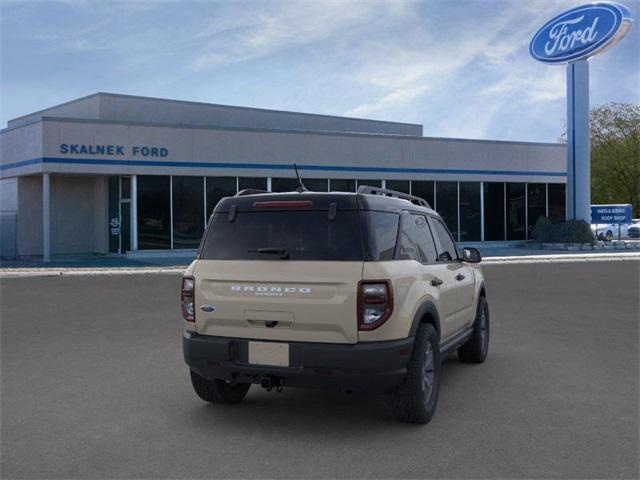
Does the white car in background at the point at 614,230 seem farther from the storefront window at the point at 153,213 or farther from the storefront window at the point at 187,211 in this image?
the storefront window at the point at 153,213

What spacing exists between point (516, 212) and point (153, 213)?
60.7ft

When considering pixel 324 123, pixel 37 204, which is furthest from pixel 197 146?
pixel 324 123

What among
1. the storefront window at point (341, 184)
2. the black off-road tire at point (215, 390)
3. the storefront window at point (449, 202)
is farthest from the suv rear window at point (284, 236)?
the storefront window at point (449, 202)

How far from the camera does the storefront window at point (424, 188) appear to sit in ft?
108

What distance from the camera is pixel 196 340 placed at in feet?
18.8

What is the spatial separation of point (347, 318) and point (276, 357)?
646mm

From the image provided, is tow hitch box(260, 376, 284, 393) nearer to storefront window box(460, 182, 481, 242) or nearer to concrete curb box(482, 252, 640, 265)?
concrete curb box(482, 252, 640, 265)

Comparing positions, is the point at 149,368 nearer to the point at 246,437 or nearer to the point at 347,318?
the point at 246,437

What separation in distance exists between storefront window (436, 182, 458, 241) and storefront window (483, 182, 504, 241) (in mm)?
1872

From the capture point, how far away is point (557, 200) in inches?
1467

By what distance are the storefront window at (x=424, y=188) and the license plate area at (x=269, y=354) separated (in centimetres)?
2788

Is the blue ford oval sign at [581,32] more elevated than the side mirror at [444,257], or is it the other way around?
the blue ford oval sign at [581,32]

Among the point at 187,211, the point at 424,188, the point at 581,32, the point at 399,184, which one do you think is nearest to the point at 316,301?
the point at 187,211

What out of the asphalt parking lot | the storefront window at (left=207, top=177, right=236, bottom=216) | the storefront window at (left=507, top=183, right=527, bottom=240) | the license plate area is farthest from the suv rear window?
the storefront window at (left=507, top=183, right=527, bottom=240)
